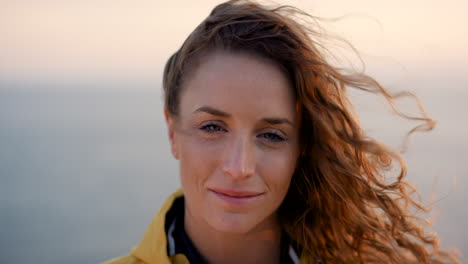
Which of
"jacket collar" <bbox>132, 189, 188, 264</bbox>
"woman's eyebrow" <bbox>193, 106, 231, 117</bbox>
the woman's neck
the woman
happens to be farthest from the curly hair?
"jacket collar" <bbox>132, 189, 188, 264</bbox>

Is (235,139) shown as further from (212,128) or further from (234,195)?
(234,195)

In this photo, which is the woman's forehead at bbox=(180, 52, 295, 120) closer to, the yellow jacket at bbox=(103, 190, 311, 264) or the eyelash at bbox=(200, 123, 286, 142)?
the eyelash at bbox=(200, 123, 286, 142)

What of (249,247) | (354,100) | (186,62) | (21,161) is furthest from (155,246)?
(21,161)

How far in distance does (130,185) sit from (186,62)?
4864 mm

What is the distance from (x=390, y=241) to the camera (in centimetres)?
284

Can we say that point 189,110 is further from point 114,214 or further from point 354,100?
point 114,214

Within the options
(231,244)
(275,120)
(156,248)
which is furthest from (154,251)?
(275,120)

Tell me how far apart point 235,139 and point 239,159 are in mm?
97

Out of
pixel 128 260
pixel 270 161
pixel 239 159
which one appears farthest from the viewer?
pixel 128 260

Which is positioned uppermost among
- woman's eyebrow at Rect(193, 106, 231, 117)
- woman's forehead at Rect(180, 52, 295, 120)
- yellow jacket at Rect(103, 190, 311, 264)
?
woman's forehead at Rect(180, 52, 295, 120)

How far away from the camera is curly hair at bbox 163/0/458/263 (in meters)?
2.66

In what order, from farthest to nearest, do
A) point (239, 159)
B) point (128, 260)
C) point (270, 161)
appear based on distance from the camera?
point (128, 260), point (270, 161), point (239, 159)

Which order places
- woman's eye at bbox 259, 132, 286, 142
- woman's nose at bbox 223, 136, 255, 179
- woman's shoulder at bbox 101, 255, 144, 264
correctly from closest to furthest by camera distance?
woman's nose at bbox 223, 136, 255, 179 < woman's eye at bbox 259, 132, 286, 142 < woman's shoulder at bbox 101, 255, 144, 264

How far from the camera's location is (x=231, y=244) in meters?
2.79
